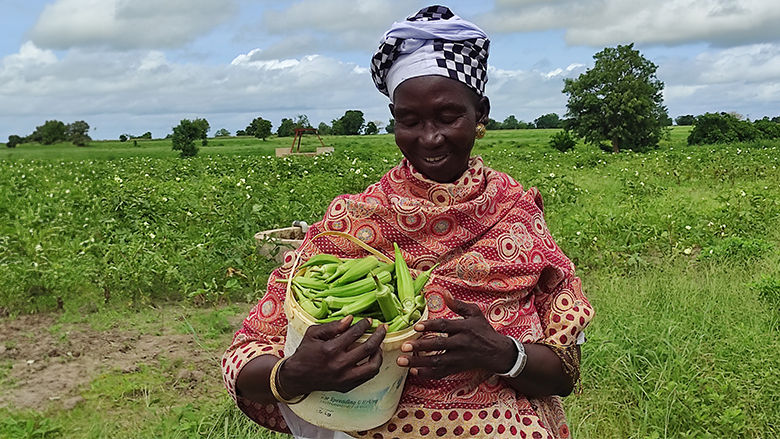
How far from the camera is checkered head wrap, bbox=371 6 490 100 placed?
1728 millimetres

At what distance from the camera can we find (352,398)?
1.52 m

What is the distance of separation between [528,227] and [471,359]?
49cm

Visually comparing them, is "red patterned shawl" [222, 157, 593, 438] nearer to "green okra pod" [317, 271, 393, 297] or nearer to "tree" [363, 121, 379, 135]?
"green okra pod" [317, 271, 393, 297]

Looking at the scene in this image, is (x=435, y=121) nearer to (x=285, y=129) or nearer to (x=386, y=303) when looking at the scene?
(x=386, y=303)

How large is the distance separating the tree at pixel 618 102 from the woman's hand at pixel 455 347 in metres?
34.3

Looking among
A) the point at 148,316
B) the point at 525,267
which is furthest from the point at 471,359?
the point at 148,316

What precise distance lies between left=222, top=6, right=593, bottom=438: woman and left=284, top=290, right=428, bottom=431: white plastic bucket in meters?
0.11

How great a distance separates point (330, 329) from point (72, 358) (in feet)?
12.3

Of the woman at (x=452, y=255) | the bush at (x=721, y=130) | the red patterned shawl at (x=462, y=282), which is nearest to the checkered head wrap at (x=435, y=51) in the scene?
the woman at (x=452, y=255)

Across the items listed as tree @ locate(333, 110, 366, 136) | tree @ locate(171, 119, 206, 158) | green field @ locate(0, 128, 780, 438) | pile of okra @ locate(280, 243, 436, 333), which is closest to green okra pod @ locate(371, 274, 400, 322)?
pile of okra @ locate(280, 243, 436, 333)

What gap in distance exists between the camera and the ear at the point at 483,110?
184cm

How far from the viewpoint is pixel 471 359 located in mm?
1510

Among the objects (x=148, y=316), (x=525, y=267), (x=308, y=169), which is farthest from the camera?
(x=308, y=169)

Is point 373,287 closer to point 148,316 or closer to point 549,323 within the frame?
point 549,323
